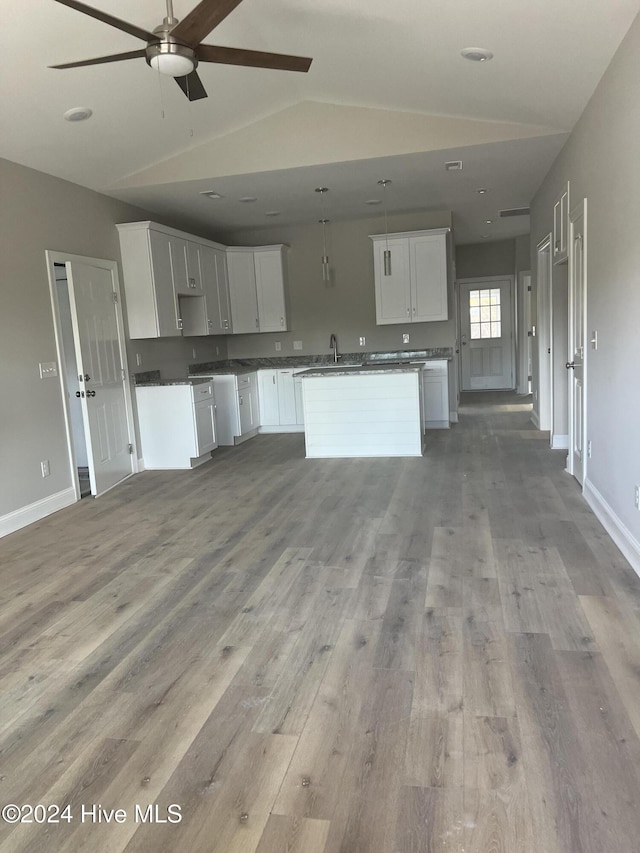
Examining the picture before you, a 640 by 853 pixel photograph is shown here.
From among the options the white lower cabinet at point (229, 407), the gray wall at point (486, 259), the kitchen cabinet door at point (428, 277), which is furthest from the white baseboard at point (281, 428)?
the gray wall at point (486, 259)

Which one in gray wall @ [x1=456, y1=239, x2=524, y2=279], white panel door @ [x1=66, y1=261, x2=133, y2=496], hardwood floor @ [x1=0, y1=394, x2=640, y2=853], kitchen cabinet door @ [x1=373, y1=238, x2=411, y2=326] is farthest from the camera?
gray wall @ [x1=456, y1=239, x2=524, y2=279]

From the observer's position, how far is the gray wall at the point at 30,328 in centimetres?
441

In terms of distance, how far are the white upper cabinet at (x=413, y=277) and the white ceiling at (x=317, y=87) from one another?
40.5 inches

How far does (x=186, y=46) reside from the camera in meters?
2.56

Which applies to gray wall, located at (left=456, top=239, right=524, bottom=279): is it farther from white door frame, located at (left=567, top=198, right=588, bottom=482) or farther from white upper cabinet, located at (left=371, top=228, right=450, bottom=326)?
white door frame, located at (left=567, top=198, right=588, bottom=482)

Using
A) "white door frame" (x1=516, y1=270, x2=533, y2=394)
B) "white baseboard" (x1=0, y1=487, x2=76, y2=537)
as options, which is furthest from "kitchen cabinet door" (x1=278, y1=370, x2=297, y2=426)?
"white door frame" (x1=516, y1=270, x2=533, y2=394)

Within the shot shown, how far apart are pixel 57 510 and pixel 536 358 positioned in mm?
5428

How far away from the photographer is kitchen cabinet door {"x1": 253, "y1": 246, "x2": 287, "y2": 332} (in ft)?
26.2

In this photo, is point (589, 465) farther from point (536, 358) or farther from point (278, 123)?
point (278, 123)

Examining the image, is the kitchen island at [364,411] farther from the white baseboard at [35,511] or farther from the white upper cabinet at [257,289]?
A: the white baseboard at [35,511]

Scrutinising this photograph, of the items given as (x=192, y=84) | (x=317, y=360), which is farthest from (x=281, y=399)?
(x=192, y=84)

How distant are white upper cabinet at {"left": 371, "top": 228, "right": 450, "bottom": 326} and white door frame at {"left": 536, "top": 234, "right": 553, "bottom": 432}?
1133 mm

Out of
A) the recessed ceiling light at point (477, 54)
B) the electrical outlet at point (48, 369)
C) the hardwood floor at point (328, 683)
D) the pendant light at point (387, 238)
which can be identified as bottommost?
the hardwood floor at point (328, 683)

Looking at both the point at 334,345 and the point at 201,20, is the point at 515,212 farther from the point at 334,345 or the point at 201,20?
the point at 201,20
